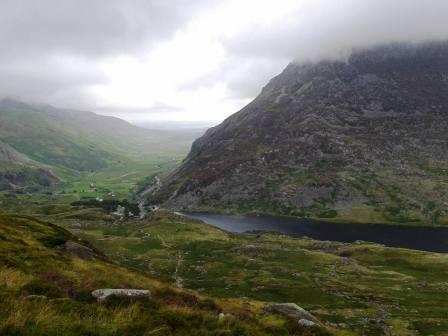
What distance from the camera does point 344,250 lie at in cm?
15225

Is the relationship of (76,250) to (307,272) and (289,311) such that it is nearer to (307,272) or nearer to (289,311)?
(289,311)

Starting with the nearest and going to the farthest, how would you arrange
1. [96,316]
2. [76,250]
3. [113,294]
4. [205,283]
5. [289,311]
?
[96,316] → [113,294] → [289,311] → [76,250] → [205,283]

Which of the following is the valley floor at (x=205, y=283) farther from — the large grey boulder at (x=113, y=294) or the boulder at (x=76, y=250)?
the boulder at (x=76, y=250)

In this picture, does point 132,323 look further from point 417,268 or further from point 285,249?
point 285,249

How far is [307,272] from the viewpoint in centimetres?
11831

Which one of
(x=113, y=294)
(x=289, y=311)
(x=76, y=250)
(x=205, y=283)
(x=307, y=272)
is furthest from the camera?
(x=307, y=272)

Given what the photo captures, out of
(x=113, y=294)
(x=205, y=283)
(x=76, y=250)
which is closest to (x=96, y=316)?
(x=113, y=294)

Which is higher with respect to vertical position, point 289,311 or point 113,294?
point 113,294

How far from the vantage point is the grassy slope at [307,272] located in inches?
3019

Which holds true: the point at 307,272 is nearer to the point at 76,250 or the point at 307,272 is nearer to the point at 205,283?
the point at 205,283

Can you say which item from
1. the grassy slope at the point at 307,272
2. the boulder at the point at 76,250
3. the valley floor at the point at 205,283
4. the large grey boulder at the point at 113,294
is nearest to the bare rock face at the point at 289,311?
the valley floor at the point at 205,283

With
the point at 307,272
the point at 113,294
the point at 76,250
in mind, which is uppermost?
the point at 113,294

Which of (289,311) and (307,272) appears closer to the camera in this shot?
(289,311)

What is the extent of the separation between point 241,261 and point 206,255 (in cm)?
1641
